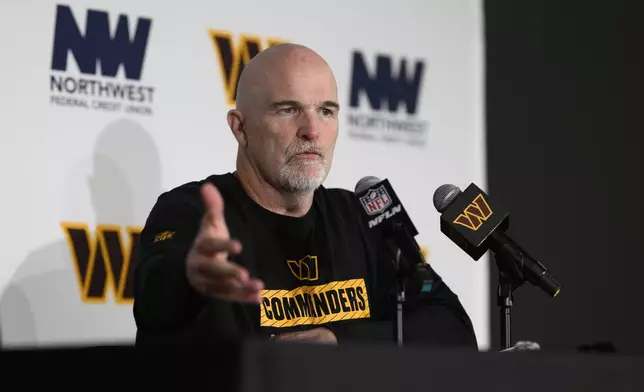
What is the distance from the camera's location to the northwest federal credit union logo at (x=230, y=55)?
3496 mm

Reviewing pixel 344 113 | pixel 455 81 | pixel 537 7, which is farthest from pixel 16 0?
pixel 537 7

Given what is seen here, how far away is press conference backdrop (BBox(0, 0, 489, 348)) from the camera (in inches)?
122

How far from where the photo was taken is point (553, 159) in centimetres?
433

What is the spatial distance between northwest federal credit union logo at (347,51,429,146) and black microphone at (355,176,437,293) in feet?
4.23

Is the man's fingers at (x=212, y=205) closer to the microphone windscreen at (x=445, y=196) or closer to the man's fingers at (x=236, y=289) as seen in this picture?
the man's fingers at (x=236, y=289)

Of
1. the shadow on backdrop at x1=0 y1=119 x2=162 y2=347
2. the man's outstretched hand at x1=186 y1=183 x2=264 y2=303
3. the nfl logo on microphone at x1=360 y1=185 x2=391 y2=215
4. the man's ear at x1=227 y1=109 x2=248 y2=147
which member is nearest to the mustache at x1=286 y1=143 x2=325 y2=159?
the man's ear at x1=227 y1=109 x2=248 y2=147

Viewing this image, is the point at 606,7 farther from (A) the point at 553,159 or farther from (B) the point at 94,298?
(B) the point at 94,298

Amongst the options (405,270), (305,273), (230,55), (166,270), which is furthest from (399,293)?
(230,55)

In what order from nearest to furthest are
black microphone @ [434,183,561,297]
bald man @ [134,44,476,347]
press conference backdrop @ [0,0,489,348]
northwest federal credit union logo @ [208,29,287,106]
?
black microphone @ [434,183,561,297] → bald man @ [134,44,476,347] → press conference backdrop @ [0,0,489,348] → northwest federal credit union logo @ [208,29,287,106]

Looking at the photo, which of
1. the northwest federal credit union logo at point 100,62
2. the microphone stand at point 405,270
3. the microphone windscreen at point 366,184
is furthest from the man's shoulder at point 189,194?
the northwest federal credit union logo at point 100,62

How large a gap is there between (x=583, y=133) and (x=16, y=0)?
2484 mm

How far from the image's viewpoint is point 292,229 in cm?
279

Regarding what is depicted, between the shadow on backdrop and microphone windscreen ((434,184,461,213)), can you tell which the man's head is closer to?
microphone windscreen ((434,184,461,213))

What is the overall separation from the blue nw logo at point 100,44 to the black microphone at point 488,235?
4.82ft
